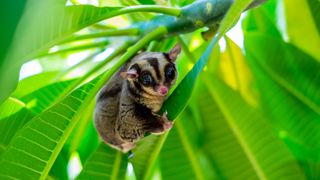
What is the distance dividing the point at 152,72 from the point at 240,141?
14.8 inches

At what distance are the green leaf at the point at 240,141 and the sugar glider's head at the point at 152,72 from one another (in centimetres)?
20

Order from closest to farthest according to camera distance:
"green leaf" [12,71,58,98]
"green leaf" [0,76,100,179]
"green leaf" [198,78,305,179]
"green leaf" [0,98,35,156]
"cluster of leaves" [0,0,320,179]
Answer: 1. "green leaf" [0,76,100,179]
2. "green leaf" [0,98,35,156]
3. "cluster of leaves" [0,0,320,179]
4. "green leaf" [198,78,305,179]
5. "green leaf" [12,71,58,98]

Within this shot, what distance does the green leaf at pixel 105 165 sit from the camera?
148 cm

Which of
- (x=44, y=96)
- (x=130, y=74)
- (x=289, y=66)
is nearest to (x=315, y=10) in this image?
(x=289, y=66)

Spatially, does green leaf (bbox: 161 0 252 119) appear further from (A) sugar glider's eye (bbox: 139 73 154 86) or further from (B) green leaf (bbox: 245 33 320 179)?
(B) green leaf (bbox: 245 33 320 179)

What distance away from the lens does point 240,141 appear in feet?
5.49

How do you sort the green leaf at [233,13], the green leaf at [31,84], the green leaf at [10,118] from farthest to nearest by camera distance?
the green leaf at [31,84] < the green leaf at [10,118] < the green leaf at [233,13]

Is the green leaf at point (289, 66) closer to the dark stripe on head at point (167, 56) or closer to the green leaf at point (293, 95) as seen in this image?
the green leaf at point (293, 95)

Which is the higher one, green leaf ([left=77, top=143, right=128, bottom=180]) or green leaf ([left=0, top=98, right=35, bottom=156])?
green leaf ([left=0, top=98, right=35, bottom=156])

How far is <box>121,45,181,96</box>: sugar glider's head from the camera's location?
150 centimetres

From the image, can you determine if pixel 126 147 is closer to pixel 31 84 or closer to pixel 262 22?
pixel 31 84

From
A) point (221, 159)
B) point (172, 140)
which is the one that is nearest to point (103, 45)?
point (172, 140)

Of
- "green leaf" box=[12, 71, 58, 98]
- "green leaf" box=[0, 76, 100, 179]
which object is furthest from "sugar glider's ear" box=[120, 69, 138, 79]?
"green leaf" box=[12, 71, 58, 98]

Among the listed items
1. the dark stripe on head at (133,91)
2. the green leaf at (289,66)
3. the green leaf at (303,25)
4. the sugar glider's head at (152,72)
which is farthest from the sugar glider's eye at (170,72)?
the green leaf at (303,25)
